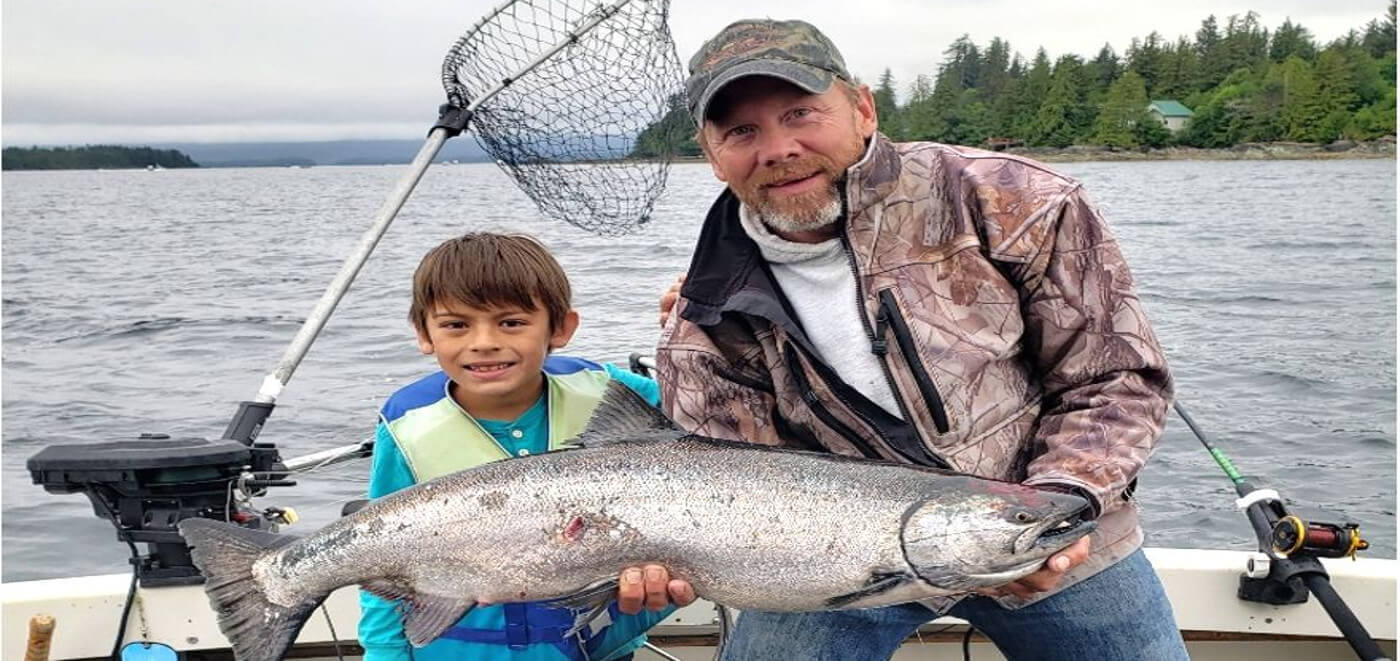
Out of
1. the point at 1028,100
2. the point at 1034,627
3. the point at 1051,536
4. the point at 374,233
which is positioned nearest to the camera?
the point at 1051,536

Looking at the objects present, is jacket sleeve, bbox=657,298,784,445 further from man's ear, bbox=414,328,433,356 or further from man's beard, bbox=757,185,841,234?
man's ear, bbox=414,328,433,356

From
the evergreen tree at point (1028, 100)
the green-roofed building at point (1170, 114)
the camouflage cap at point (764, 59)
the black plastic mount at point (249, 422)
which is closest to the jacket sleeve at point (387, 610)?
the black plastic mount at point (249, 422)

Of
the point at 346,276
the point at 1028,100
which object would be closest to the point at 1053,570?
the point at 346,276

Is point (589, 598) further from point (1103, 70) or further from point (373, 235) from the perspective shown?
point (1103, 70)

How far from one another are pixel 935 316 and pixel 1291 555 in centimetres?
182

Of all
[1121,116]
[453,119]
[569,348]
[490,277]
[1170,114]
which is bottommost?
[1170,114]

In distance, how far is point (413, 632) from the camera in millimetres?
3322

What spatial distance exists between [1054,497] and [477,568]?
1.43 m

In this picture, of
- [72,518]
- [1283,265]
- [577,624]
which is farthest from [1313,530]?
[1283,265]

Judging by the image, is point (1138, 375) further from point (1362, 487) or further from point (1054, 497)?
point (1362, 487)

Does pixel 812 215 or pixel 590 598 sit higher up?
pixel 812 215

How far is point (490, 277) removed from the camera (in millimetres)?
3811

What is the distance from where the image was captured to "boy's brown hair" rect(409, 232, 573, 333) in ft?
12.5

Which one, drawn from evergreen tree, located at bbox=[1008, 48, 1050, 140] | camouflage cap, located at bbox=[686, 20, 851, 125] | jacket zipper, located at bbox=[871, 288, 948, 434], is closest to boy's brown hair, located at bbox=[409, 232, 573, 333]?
camouflage cap, located at bbox=[686, 20, 851, 125]
